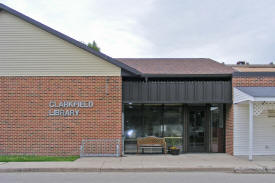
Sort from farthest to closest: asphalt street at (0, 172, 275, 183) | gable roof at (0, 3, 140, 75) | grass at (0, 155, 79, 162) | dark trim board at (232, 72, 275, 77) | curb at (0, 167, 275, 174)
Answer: dark trim board at (232, 72, 275, 77) < gable roof at (0, 3, 140, 75) < grass at (0, 155, 79, 162) < curb at (0, 167, 275, 174) < asphalt street at (0, 172, 275, 183)

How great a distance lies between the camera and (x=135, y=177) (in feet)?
27.0

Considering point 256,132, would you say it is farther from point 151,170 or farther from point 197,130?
point 151,170

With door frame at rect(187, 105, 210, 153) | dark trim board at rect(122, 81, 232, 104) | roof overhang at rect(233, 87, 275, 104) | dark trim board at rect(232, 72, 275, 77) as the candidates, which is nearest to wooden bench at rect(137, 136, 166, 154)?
door frame at rect(187, 105, 210, 153)

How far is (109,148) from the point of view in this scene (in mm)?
11562

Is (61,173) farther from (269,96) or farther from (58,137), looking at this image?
(269,96)

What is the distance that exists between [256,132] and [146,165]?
569 cm

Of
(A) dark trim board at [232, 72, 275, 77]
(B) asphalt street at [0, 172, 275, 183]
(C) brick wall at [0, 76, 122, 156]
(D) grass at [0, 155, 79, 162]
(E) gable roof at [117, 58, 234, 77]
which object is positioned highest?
(E) gable roof at [117, 58, 234, 77]

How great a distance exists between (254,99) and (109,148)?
638cm

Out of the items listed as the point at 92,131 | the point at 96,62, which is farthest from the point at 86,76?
the point at 92,131

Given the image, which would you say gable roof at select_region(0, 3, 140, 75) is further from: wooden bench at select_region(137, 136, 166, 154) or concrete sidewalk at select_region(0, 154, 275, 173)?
concrete sidewalk at select_region(0, 154, 275, 173)

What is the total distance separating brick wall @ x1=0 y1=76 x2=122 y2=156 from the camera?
11555 millimetres

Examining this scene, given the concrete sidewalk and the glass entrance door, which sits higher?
the glass entrance door

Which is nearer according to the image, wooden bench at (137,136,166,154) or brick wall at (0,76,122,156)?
brick wall at (0,76,122,156)

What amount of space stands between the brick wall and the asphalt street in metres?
2.96
